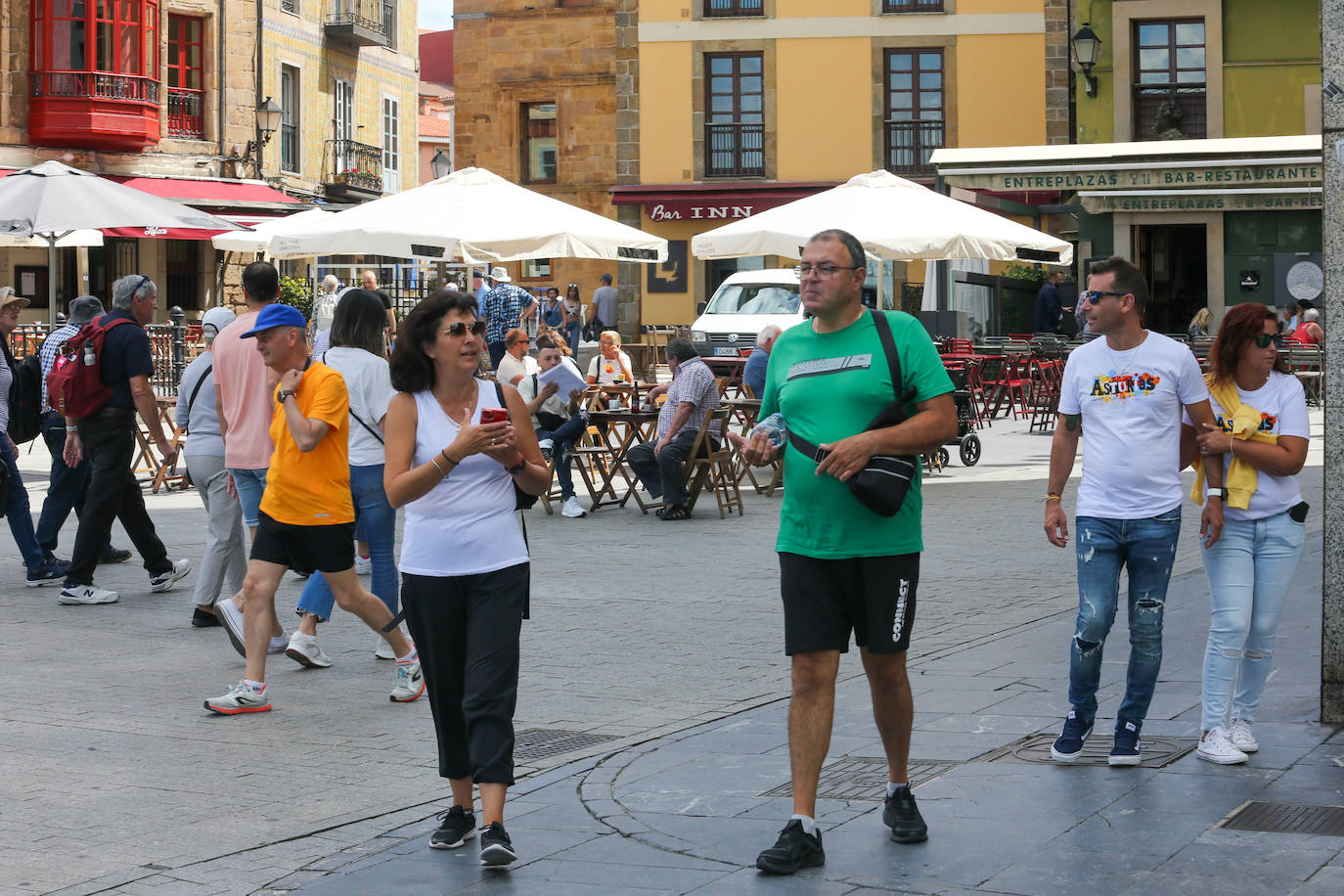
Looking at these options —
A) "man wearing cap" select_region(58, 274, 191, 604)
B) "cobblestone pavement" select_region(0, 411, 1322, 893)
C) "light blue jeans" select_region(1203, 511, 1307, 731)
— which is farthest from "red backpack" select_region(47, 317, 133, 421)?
"light blue jeans" select_region(1203, 511, 1307, 731)

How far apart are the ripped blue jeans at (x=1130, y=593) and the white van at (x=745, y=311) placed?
19.8 metres

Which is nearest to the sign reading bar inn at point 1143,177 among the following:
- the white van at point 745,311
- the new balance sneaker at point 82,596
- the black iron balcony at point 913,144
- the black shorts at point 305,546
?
the white van at point 745,311

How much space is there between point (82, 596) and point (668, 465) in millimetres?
4991

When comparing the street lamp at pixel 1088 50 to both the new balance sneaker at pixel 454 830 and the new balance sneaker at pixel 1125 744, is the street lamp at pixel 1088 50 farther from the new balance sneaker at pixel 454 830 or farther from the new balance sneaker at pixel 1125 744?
the new balance sneaker at pixel 454 830

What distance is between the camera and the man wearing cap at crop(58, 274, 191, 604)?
10.2 m

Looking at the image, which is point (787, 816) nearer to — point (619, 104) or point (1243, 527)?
point (1243, 527)

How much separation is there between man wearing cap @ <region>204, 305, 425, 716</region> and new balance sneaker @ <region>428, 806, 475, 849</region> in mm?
2224

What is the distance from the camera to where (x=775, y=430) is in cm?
532

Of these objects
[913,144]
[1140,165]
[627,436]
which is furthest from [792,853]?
[913,144]

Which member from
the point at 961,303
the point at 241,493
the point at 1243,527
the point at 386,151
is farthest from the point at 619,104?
the point at 1243,527

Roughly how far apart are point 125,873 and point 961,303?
86.5 ft

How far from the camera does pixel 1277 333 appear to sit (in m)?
6.39

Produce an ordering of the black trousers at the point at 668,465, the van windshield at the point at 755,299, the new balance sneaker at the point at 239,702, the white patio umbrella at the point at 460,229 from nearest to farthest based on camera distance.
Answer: the new balance sneaker at the point at 239,702
the black trousers at the point at 668,465
the white patio umbrella at the point at 460,229
the van windshield at the point at 755,299

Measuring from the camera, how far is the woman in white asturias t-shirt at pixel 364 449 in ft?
27.2
